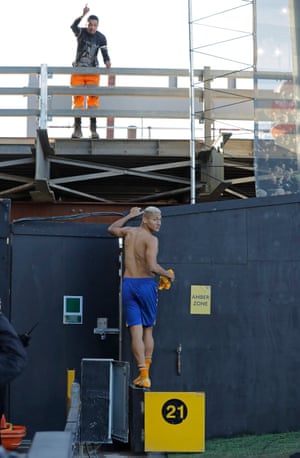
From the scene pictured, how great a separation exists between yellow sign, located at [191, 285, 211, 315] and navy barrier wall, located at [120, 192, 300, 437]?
0.15ft

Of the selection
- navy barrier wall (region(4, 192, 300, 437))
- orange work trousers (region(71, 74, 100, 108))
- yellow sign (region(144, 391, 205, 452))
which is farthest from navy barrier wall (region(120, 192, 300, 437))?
orange work trousers (region(71, 74, 100, 108))

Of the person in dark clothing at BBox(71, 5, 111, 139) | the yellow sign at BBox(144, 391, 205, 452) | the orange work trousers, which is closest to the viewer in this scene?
the yellow sign at BBox(144, 391, 205, 452)

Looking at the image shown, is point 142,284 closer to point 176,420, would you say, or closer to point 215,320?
point 215,320

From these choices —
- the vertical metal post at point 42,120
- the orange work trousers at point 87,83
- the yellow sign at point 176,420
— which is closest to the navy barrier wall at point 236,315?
the yellow sign at point 176,420

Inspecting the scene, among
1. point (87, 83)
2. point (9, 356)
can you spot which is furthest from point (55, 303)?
point (9, 356)

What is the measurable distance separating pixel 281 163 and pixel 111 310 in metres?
2.75

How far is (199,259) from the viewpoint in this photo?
10.7 meters

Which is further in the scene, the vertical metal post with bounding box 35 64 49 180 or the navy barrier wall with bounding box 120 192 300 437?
the vertical metal post with bounding box 35 64 49 180

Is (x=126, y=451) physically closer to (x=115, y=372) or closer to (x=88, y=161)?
(x=115, y=372)

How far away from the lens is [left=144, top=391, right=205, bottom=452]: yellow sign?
9336 millimetres

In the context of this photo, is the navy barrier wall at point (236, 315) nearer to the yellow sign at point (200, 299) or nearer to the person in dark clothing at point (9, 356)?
the yellow sign at point (200, 299)

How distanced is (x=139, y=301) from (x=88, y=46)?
273 inches

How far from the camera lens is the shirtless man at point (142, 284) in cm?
1002

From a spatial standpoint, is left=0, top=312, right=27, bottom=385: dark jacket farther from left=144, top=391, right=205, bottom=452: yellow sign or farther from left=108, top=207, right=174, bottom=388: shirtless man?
left=108, top=207, right=174, bottom=388: shirtless man
